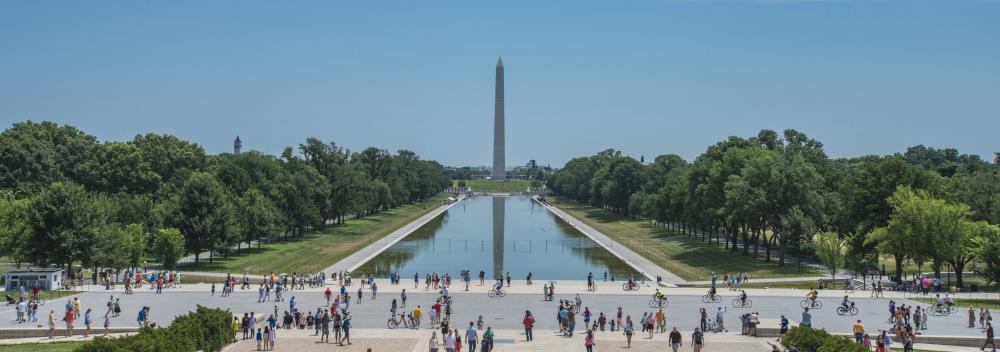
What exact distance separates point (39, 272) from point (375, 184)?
8452 cm

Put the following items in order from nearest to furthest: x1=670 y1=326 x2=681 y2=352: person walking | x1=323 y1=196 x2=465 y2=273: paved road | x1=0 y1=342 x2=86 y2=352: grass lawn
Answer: x1=670 y1=326 x2=681 y2=352: person walking < x1=0 y1=342 x2=86 y2=352: grass lawn < x1=323 y1=196 x2=465 y2=273: paved road

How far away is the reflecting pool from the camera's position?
66.8 metres

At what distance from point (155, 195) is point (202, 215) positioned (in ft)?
79.7

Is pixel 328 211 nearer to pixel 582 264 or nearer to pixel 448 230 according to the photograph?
pixel 448 230

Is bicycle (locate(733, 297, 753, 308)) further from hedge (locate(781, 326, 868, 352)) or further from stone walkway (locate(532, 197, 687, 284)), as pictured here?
hedge (locate(781, 326, 868, 352))

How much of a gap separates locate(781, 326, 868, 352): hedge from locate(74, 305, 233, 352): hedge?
19.2 meters

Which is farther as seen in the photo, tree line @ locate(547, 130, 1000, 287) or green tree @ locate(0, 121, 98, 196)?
green tree @ locate(0, 121, 98, 196)

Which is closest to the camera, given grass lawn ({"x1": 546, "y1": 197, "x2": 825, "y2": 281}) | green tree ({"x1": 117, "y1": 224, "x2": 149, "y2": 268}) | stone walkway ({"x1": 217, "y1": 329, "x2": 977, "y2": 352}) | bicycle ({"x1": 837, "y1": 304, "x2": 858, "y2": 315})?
stone walkway ({"x1": 217, "y1": 329, "x2": 977, "y2": 352})

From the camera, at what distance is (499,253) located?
268 ft

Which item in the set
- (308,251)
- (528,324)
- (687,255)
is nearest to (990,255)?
(528,324)

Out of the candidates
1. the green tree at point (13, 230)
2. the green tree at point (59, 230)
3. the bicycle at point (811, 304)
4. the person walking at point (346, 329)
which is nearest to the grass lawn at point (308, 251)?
the green tree at point (59, 230)

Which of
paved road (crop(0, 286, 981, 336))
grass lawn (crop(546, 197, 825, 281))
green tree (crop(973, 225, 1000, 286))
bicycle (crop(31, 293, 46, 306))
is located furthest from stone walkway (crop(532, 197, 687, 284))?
bicycle (crop(31, 293, 46, 306))

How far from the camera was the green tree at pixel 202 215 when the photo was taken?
65.2 metres

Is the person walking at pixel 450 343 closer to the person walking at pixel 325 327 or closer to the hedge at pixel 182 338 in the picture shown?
the person walking at pixel 325 327
